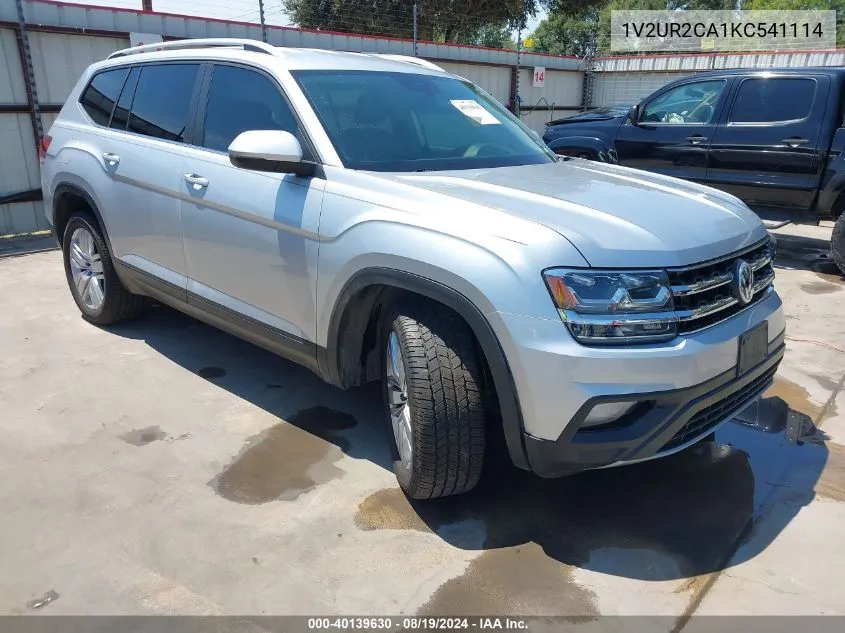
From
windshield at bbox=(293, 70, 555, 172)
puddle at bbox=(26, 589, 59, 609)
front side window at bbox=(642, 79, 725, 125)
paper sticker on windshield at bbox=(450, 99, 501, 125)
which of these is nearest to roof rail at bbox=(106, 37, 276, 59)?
windshield at bbox=(293, 70, 555, 172)

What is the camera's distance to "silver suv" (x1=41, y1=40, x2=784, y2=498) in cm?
240

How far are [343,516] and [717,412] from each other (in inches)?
62.3

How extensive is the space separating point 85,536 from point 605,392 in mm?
2119

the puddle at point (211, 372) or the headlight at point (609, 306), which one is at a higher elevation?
the headlight at point (609, 306)

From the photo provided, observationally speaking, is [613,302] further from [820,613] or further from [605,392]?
[820,613]

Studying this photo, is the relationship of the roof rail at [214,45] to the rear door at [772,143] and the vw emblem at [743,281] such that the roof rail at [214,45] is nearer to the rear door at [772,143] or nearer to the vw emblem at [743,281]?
the vw emblem at [743,281]

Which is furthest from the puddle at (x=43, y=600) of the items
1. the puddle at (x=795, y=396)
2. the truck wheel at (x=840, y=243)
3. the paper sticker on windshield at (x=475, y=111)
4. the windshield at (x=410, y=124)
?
the truck wheel at (x=840, y=243)

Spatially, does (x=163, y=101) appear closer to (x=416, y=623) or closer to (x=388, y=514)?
(x=388, y=514)

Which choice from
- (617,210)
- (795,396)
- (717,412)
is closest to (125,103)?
(617,210)

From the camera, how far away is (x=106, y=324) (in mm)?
5148

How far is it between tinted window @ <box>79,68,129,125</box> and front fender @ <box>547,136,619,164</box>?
5243 mm

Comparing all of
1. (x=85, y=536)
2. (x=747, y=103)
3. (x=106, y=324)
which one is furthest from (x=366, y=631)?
(x=747, y=103)

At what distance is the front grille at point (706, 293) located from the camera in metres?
2.47

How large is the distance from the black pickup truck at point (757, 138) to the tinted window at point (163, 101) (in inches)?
226
